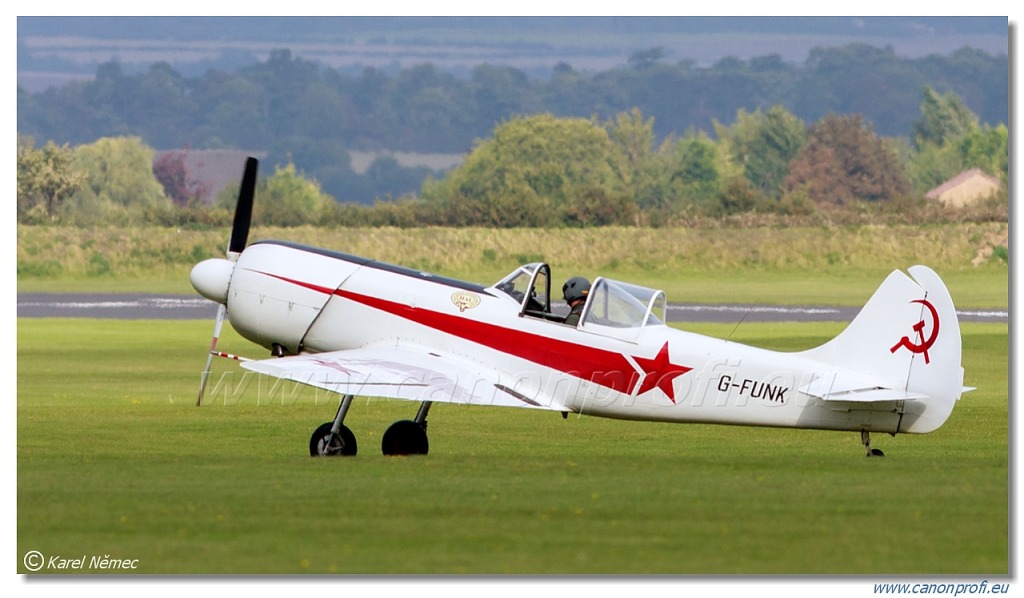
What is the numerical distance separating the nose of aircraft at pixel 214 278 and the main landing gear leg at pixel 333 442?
216 centimetres

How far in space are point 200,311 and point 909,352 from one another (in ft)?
100

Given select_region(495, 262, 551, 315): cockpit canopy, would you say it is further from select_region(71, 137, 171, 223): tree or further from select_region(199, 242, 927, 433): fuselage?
select_region(71, 137, 171, 223): tree

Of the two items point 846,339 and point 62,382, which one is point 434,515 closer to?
point 846,339

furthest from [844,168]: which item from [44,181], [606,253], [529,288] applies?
[529,288]

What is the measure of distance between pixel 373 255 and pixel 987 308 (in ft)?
69.5

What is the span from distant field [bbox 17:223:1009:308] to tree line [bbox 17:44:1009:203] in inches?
4489

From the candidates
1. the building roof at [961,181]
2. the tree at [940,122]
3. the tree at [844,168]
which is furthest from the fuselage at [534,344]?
the tree at [940,122]

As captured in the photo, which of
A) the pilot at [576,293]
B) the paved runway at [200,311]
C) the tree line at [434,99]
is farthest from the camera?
the tree line at [434,99]

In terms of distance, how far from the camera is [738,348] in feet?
48.4

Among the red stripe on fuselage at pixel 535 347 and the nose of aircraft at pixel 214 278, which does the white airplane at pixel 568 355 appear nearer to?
the red stripe on fuselage at pixel 535 347

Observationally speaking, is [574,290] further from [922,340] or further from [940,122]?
[940,122]

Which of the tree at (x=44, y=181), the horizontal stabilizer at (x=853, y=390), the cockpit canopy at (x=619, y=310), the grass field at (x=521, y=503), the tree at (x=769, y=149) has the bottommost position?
the grass field at (x=521, y=503)

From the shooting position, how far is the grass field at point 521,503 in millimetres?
9969
